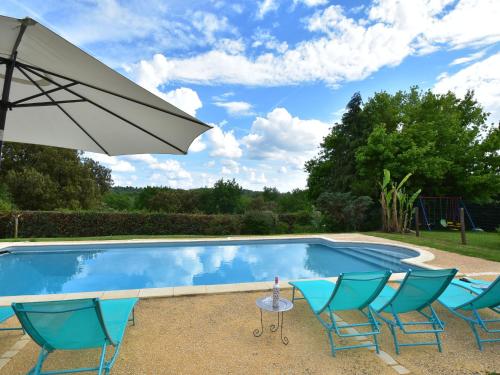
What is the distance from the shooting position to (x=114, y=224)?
1501cm

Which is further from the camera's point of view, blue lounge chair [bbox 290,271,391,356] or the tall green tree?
the tall green tree

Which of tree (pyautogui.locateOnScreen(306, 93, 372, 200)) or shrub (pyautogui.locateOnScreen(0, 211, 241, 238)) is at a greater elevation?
tree (pyautogui.locateOnScreen(306, 93, 372, 200))

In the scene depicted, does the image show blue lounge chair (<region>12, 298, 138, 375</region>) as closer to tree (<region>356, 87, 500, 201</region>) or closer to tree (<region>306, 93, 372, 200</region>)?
tree (<region>356, 87, 500, 201</region>)

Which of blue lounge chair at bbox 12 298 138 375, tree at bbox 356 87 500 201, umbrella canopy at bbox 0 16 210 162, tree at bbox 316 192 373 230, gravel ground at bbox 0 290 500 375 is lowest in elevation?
gravel ground at bbox 0 290 500 375

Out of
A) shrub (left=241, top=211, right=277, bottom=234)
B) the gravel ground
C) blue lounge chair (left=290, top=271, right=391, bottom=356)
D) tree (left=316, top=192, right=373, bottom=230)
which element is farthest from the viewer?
tree (left=316, top=192, right=373, bottom=230)

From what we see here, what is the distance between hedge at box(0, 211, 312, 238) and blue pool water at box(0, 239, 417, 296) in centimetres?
325

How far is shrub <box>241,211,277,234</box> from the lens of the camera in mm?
15656

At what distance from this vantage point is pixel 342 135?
2344 centimetres

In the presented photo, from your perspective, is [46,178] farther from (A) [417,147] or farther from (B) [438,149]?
(B) [438,149]

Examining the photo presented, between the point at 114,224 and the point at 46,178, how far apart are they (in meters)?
13.7

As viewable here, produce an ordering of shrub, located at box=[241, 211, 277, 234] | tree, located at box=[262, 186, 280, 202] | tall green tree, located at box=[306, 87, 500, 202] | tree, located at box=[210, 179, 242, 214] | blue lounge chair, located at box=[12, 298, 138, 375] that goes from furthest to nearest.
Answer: tree, located at box=[262, 186, 280, 202] < tree, located at box=[210, 179, 242, 214] < tall green tree, located at box=[306, 87, 500, 202] < shrub, located at box=[241, 211, 277, 234] < blue lounge chair, located at box=[12, 298, 138, 375]

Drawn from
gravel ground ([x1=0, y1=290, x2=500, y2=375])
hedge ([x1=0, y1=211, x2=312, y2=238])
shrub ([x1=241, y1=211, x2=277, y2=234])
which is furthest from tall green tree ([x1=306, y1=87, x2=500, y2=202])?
gravel ground ([x1=0, y1=290, x2=500, y2=375])

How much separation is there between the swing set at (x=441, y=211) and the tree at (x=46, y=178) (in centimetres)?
2630

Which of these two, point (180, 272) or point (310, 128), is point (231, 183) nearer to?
point (310, 128)
